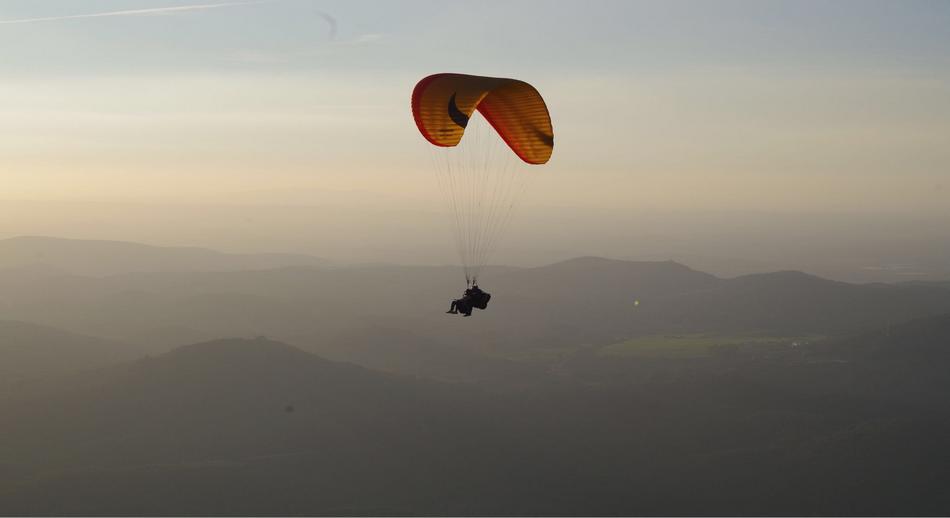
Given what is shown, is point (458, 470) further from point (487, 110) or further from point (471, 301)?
point (471, 301)

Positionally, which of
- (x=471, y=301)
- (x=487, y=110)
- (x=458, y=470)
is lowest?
(x=471, y=301)

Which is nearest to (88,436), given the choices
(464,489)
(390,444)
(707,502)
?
(390,444)

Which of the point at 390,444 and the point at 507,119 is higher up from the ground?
the point at 390,444

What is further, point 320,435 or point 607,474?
point 320,435

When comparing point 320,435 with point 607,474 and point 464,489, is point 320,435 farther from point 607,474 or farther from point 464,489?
point 607,474

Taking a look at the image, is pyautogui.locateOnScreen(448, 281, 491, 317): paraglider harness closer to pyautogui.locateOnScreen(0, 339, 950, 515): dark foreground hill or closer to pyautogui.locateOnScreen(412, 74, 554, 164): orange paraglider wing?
pyautogui.locateOnScreen(412, 74, 554, 164): orange paraglider wing

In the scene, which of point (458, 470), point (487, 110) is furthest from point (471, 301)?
point (458, 470)

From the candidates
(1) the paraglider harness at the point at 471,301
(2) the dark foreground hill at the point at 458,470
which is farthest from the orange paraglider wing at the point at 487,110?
(2) the dark foreground hill at the point at 458,470

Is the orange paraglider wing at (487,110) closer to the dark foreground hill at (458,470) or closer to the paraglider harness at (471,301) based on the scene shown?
the paraglider harness at (471,301)
